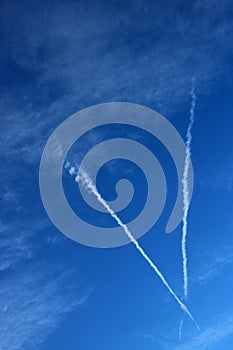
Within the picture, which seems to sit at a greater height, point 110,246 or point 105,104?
point 105,104

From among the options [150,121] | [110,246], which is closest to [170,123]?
[150,121]

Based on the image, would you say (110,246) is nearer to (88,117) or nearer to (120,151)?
(120,151)

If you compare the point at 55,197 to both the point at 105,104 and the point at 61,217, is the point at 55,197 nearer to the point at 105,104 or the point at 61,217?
the point at 61,217

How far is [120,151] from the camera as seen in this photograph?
19.7 m

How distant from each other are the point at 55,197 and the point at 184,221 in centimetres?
723

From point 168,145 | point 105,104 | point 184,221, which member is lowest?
point 184,221

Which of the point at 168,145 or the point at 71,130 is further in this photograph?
the point at 168,145

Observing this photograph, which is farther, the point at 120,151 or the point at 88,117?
the point at 120,151

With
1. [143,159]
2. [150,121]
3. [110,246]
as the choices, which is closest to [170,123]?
[150,121]

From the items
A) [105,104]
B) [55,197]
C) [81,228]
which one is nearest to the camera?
[105,104]

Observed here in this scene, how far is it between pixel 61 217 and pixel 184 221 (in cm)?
672

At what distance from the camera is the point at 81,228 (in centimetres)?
2114

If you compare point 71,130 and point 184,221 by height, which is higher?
point 71,130

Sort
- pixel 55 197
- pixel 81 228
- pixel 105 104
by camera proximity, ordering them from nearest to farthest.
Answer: pixel 105 104
pixel 55 197
pixel 81 228
